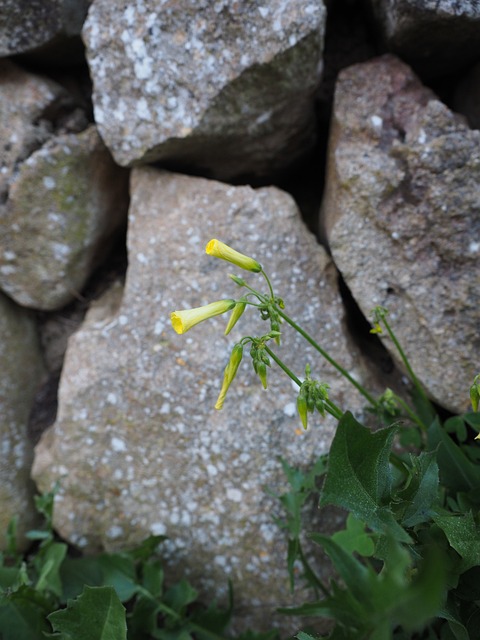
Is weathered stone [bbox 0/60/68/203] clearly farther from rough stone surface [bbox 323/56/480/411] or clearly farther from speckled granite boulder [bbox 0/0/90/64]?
rough stone surface [bbox 323/56/480/411]

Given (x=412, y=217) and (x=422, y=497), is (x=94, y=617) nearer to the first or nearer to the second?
(x=422, y=497)

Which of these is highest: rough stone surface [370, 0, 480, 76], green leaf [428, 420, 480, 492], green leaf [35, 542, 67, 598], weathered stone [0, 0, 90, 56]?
rough stone surface [370, 0, 480, 76]

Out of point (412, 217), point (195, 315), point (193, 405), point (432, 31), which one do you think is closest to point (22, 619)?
point (193, 405)

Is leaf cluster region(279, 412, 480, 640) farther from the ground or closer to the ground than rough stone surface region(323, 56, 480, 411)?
closer to the ground

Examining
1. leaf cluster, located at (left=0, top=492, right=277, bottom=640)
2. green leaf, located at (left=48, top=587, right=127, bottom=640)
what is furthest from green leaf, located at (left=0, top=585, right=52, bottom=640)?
green leaf, located at (left=48, top=587, right=127, bottom=640)

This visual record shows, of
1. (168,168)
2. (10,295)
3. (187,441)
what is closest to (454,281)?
(187,441)

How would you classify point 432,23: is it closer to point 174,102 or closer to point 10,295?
point 174,102

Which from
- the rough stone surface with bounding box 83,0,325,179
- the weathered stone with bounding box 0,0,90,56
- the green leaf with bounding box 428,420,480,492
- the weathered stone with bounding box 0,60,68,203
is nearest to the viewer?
the green leaf with bounding box 428,420,480,492
